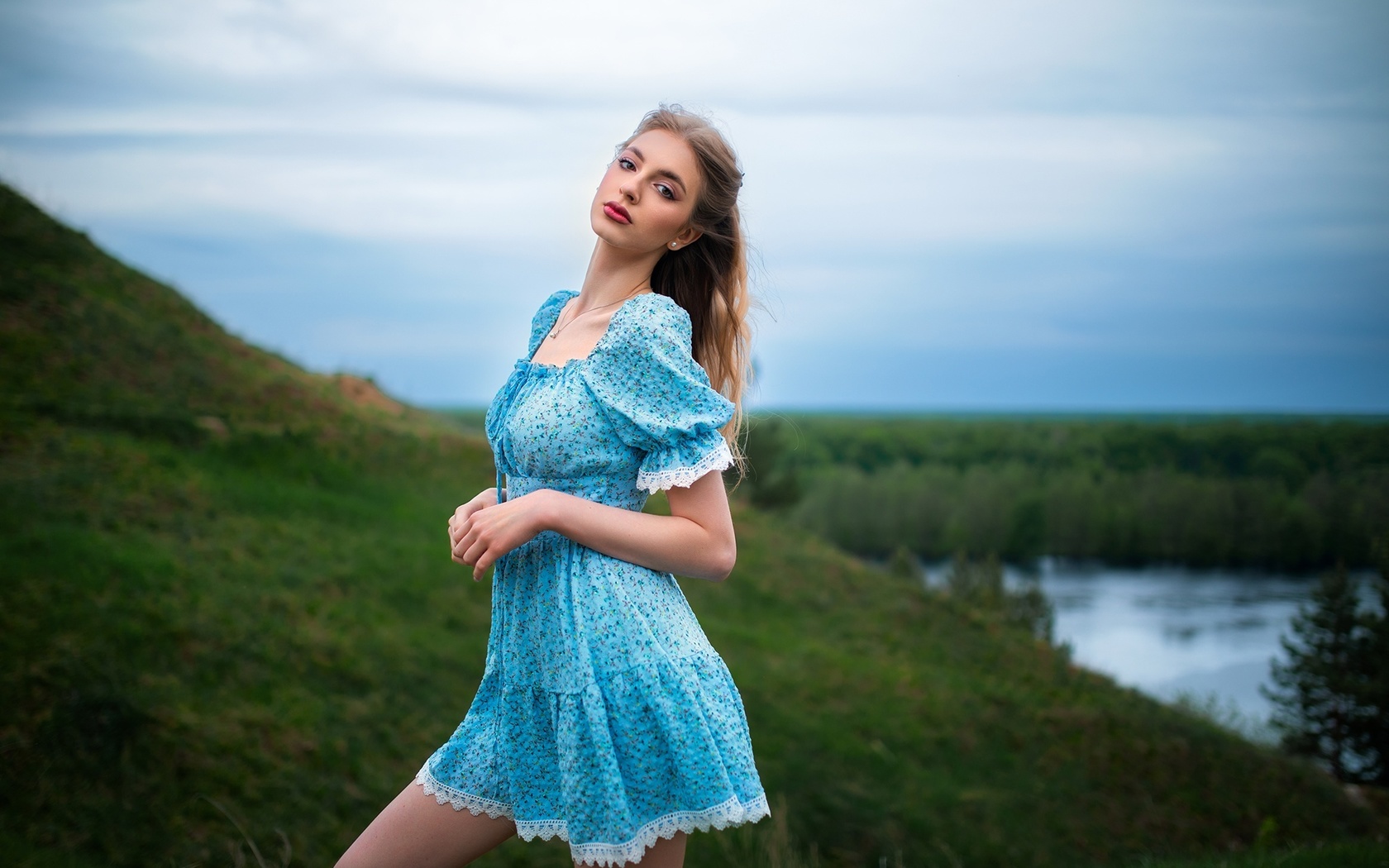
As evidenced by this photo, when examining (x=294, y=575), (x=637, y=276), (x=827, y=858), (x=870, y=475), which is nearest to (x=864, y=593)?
(x=827, y=858)

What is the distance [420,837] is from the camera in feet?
6.66

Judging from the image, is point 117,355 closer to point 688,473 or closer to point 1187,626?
point 688,473

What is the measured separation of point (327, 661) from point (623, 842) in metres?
6.70

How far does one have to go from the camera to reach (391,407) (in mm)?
15438

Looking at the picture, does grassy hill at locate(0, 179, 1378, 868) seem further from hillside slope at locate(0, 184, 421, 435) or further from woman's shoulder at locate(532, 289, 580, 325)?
woman's shoulder at locate(532, 289, 580, 325)

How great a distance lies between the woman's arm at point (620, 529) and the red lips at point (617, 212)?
58 cm

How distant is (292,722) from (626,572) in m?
5.79

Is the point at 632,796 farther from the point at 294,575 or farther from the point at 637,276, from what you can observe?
the point at 294,575

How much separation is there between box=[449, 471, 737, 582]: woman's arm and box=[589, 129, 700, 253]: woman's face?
1.81ft

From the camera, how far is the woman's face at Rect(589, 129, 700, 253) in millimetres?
2160

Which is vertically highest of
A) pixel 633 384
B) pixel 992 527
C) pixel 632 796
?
pixel 633 384

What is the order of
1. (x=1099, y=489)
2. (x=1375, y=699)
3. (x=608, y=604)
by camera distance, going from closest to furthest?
1. (x=608, y=604)
2. (x=1375, y=699)
3. (x=1099, y=489)

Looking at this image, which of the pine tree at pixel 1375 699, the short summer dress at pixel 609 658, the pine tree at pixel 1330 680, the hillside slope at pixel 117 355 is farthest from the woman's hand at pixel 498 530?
the pine tree at pixel 1330 680

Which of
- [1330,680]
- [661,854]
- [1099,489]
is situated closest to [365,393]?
[661,854]
